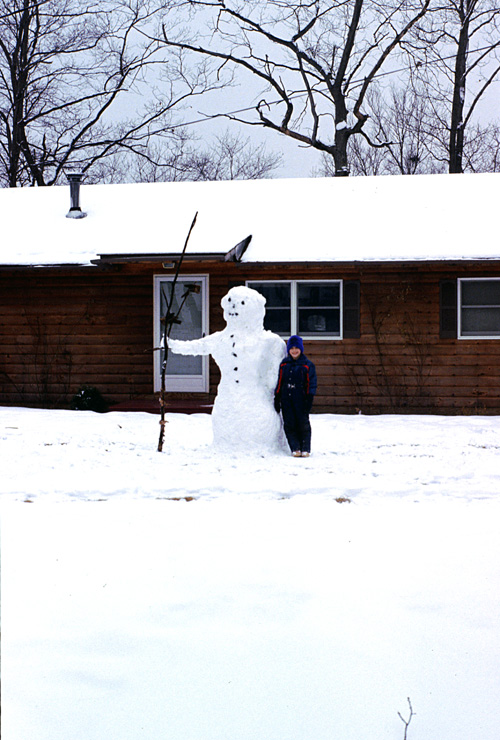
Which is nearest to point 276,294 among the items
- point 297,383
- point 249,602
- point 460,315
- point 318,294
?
point 318,294

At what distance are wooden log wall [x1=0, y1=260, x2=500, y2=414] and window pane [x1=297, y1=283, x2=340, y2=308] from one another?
22 cm

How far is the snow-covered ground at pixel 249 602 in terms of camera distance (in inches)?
120

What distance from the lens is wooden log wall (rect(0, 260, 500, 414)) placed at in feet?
41.0

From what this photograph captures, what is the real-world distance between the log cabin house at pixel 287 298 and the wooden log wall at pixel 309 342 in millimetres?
21

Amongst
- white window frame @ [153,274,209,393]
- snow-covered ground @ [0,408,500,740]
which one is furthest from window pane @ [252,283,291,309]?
snow-covered ground @ [0,408,500,740]

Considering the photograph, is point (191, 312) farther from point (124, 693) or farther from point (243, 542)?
point (124, 693)

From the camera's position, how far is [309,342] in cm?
1280

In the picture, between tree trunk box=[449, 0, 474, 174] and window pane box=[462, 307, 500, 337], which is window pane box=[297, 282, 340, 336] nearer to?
window pane box=[462, 307, 500, 337]

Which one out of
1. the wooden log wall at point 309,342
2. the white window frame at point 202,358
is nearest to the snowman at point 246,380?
the wooden log wall at point 309,342

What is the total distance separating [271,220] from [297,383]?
21.6 ft

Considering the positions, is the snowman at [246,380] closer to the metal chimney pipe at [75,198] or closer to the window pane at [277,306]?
the window pane at [277,306]

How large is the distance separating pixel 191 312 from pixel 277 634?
9.85 metres

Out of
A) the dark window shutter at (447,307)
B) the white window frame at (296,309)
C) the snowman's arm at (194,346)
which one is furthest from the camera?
the white window frame at (296,309)

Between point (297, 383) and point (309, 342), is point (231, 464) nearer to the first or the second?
point (297, 383)
